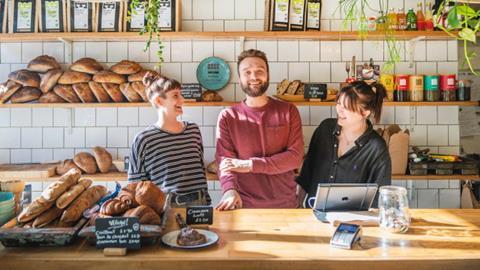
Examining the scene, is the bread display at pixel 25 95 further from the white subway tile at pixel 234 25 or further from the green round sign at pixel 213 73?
the white subway tile at pixel 234 25

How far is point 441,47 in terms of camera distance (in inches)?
131

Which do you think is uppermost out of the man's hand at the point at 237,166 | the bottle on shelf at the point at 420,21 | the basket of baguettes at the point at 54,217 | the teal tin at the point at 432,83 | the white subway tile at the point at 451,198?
the bottle on shelf at the point at 420,21

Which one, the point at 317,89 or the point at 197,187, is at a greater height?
the point at 317,89

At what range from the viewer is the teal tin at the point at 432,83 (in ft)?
10.1

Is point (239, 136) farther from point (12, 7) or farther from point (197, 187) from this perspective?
point (12, 7)

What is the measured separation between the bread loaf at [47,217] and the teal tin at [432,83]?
2652 millimetres

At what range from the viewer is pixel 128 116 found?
3.34m

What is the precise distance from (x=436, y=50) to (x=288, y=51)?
1.16m

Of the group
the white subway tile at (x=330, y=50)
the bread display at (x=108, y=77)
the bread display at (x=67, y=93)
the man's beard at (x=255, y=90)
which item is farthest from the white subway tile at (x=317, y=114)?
the bread display at (x=67, y=93)

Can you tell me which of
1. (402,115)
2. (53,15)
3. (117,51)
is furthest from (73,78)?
(402,115)

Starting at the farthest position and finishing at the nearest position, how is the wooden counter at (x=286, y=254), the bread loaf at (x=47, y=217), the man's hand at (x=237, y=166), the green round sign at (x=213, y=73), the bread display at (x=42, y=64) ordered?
the green round sign at (x=213, y=73), the bread display at (x=42, y=64), the man's hand at (x=237, y=166), the bread loaf at (x=47, y=217), the wooden counter at (x=286, y=254)

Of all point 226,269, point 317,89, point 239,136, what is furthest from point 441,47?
point 226,269

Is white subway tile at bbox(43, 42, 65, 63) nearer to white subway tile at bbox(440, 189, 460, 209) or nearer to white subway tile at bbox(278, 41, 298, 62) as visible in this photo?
white subway tile at bbox(278, 41, 298, 62)

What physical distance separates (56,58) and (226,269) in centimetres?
268
